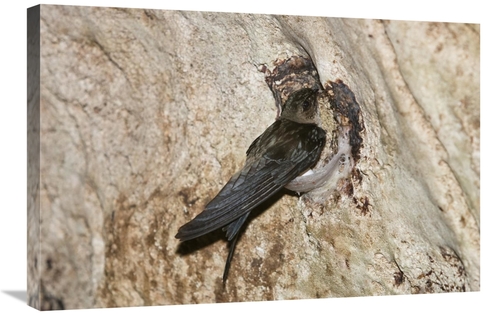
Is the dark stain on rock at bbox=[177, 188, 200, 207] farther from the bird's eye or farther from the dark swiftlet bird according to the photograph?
the bird's eye

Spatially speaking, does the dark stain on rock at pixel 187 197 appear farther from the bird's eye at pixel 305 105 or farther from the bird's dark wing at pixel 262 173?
the bird's eye at pixel 305 105

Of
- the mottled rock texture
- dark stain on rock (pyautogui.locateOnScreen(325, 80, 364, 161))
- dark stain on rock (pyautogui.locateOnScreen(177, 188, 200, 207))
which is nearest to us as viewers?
the mottled rock texture

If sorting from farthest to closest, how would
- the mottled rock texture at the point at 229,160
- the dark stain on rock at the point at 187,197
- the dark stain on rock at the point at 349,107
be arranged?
the dark stain on rock at the point at 349,107
the dark stain on rock at the point at 187,197
the mottled rock texture at the point at 229,160

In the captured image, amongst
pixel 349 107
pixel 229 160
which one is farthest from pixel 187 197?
pixel 349 107

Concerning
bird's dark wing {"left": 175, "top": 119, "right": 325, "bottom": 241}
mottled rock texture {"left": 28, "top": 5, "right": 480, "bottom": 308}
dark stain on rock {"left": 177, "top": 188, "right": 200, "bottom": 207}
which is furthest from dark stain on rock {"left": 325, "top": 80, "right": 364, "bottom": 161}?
dark stain on rock {"left": 177, "top": 188, "right": 200, "bottom": 207}

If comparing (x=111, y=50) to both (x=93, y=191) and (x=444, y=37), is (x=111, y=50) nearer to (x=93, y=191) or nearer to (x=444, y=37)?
(x=93, y=191)

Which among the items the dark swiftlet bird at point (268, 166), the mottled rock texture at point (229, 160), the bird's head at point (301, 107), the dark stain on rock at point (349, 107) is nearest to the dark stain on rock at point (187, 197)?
the mottled rock texture at point (229, 160)

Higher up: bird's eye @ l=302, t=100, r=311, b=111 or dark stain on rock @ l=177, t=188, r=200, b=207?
bird's eye @ l=302, t=100, r=311, b=111

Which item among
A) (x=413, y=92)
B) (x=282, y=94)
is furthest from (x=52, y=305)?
(x=413, y=92)
